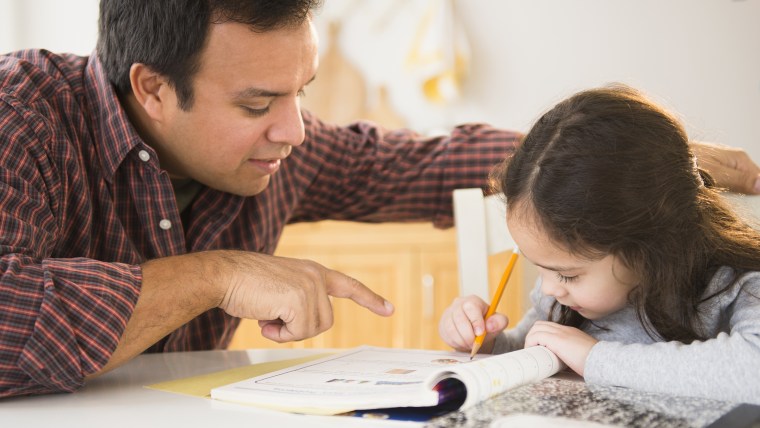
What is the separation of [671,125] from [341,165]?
2.58 ft

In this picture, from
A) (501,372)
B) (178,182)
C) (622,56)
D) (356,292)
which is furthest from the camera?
(622,56)

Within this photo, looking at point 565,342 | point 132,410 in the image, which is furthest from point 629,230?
point 132,410

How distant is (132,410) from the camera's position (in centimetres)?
88

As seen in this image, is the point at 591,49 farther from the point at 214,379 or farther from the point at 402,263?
the point at 214,379

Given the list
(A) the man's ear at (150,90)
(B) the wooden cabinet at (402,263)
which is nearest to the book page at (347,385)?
(A) the man's ear at (150,90)

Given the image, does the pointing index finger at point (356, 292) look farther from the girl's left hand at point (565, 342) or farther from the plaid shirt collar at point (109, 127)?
the plaid shirt collar at point (109, 127)

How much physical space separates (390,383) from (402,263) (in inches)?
84.1

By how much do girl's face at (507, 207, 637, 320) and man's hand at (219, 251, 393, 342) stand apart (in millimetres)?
212

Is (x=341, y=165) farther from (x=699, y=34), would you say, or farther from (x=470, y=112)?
(x=699, y=34)

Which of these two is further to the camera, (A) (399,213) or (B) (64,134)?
(A) (399,213)

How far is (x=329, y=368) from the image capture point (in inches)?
41.0

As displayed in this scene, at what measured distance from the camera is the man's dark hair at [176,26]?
1322 millimetres

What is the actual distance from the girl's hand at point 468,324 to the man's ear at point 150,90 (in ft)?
1.95

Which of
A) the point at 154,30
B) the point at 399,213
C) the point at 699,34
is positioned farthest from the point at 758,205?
the point at 699,34
